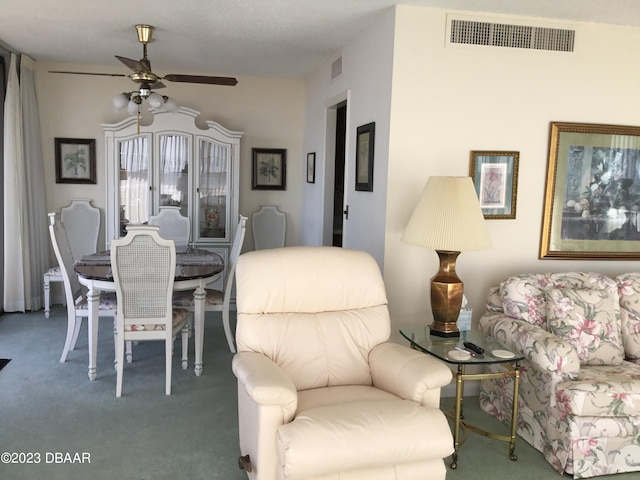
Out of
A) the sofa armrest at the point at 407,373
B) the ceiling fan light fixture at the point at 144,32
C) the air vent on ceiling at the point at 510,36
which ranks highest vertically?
the ceiling fan light fixture at the point at 144,32

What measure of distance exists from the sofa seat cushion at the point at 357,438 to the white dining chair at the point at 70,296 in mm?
2108

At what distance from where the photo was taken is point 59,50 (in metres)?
5.00

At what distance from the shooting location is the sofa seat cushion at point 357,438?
200 centimetres

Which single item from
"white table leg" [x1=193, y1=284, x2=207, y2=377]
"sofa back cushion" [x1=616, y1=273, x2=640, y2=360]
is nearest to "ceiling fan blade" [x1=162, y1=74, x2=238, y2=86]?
"white table leg" [x1=193, y1=284, x2=207, y2=377]

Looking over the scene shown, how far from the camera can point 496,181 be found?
3.63 meters

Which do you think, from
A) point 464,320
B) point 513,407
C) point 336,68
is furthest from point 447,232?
point 336,68

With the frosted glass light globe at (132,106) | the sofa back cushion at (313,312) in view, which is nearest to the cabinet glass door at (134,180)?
the frosted glass light globe at (132,106)

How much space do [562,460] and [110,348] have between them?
3.26 metres

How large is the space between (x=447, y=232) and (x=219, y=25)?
7.46 feet

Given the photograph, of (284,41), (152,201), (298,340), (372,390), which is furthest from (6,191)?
(372,390)

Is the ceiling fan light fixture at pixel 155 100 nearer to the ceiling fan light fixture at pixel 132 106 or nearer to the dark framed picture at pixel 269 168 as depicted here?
the ceiling fan light fixture at pixel 132 106

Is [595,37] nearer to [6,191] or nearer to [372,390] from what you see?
[372,390]

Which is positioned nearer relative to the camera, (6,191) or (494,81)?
(494,81)

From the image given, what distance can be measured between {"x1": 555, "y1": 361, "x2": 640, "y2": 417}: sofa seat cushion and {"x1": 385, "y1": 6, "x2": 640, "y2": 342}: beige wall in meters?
1.13
